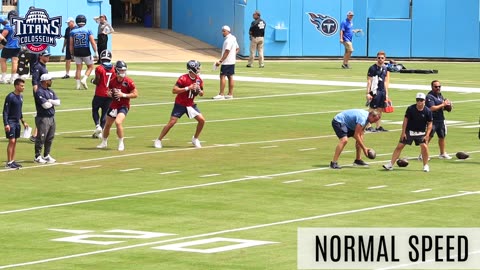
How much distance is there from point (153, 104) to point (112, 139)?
8.03 metres

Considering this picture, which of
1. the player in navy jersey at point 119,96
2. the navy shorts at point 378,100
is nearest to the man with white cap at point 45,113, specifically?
the player in navy jersey at point 119,96

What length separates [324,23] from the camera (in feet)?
200

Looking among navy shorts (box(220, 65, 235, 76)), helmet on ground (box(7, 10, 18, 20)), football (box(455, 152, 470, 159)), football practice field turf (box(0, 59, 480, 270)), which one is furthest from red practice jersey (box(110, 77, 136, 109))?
helmet on ground (box(7, 10, 18, 20))

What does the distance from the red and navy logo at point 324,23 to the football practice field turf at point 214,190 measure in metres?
21.9

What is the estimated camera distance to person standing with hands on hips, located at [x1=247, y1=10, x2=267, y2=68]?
54781 millimetres

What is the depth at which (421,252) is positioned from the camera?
58.2ft

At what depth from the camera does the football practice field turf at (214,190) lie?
18.2 metres

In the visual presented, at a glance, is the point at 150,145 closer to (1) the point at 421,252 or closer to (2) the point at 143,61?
(1) the point at 421,252

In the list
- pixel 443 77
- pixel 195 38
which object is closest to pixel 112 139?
pixel 443 77

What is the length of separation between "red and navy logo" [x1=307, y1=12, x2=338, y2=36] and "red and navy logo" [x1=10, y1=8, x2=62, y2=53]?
19352mm

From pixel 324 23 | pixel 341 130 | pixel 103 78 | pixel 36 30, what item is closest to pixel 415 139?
pixel 341 130

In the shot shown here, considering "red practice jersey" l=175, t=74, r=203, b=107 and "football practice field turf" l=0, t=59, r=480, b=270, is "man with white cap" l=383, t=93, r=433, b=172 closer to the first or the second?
"football practice field turf" l=0, t=59, r=480, b=270

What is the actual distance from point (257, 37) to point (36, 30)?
51.9 ft

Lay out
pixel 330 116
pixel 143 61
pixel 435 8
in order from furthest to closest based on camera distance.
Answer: pixel 435 8
pixel 143 61
pixel 330 116
